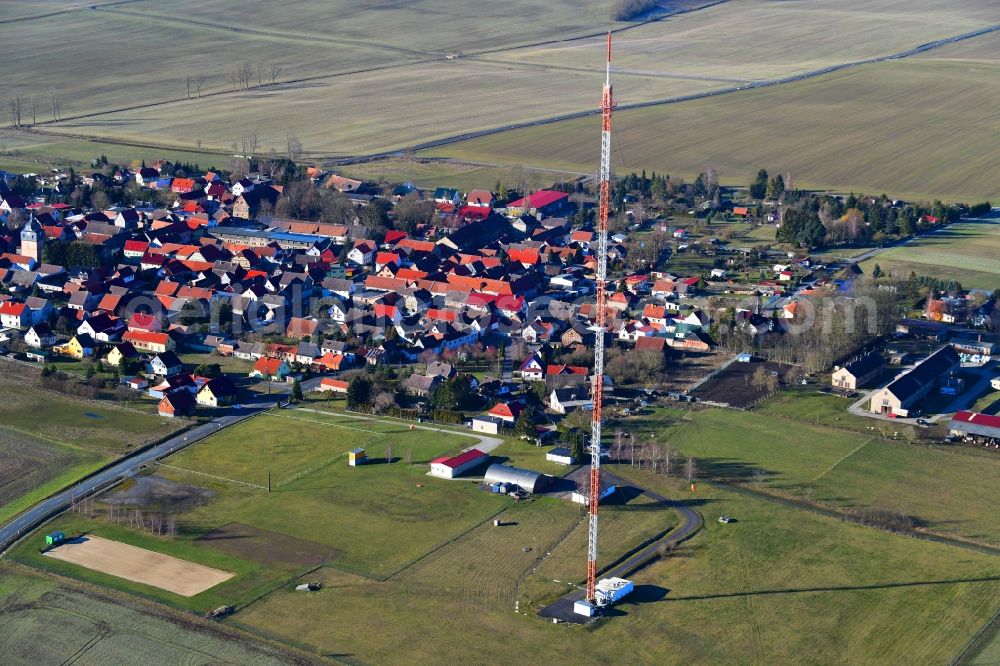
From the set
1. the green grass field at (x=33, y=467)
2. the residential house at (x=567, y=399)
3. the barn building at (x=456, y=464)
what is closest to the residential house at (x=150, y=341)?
the green grass field at (x=33, y=467)

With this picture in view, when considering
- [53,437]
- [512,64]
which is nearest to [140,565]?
[53,437]

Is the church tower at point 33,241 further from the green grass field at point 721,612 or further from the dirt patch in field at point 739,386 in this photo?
the green grass field at point 721,612

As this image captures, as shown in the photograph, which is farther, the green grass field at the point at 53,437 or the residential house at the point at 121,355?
the residential house at the point at 121,355

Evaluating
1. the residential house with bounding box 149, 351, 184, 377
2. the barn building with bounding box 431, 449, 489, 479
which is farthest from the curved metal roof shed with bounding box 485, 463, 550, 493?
the residential house with bounding box 149, 351, 184, 377

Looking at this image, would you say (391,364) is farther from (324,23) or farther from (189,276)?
(324,23)

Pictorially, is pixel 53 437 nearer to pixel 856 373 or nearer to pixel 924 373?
pixel 856 373

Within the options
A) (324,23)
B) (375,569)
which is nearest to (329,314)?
(375,569)

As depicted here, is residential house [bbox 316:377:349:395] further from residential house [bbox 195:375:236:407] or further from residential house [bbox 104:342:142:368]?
residential house [bbox 104:342:142:368]
